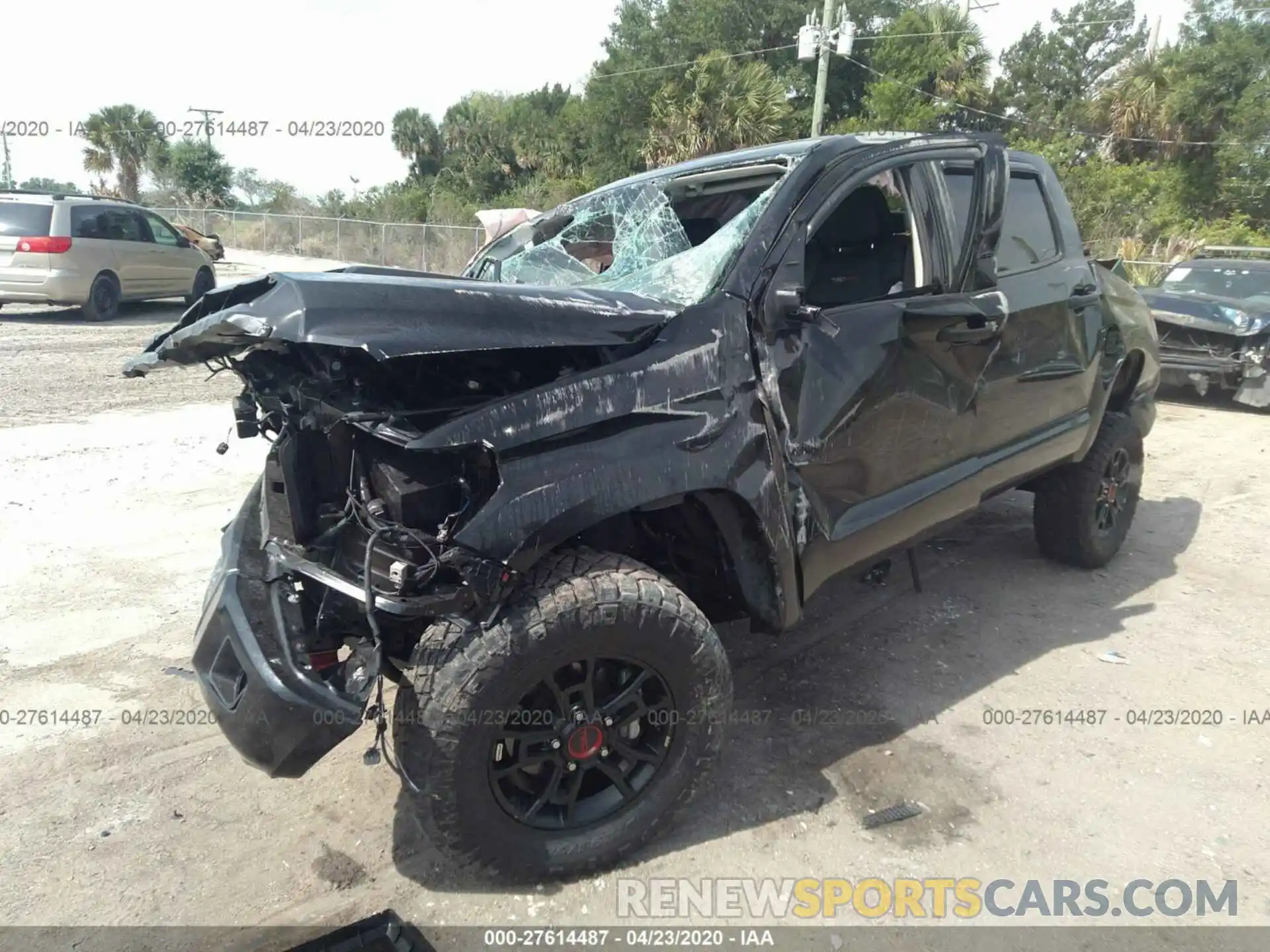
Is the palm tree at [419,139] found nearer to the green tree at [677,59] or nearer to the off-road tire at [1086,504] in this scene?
the green tree at [677,59]

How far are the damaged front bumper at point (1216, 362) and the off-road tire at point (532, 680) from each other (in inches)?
352

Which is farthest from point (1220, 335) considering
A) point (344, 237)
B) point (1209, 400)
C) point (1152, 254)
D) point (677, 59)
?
point (677, 59)

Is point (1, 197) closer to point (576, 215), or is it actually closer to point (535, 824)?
point (576, 215)

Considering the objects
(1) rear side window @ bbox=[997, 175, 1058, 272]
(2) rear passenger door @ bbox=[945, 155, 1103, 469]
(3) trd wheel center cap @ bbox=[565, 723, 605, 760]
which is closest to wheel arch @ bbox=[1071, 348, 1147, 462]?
(2) rear passenger door @ bbox=[945, 155, 1103, 469]

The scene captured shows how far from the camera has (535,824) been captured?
2600 millimetres

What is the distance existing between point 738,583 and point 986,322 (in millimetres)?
1461

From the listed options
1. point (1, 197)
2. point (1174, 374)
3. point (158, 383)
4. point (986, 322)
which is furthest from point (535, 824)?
point (1, 197)

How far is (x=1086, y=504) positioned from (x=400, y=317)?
398 centimetres

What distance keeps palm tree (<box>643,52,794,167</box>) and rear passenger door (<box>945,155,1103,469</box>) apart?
20.6 metres

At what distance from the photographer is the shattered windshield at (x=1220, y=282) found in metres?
10.8

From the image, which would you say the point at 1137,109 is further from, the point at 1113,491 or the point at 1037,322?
the point at 1037,322

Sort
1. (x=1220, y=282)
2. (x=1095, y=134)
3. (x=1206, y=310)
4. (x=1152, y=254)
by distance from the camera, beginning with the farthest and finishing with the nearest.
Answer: (x=1095, y=134) → (x=1152, y=254) → (x=1220, y=282) → (x=1206, y=310)

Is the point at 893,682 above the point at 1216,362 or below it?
below

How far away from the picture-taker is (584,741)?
8.47 ft
